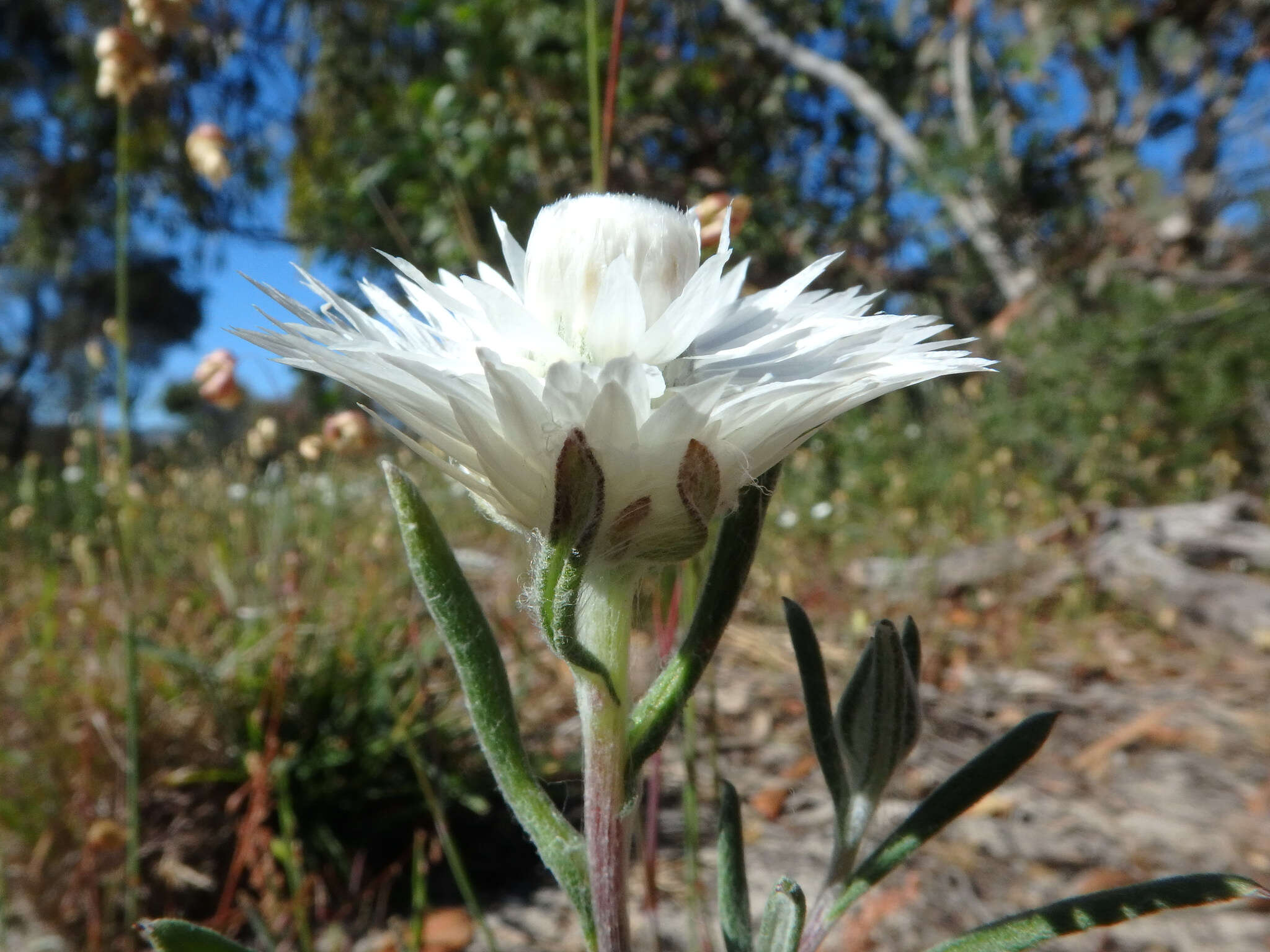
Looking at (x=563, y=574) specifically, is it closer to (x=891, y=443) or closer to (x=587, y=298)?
(x=587, y=298)

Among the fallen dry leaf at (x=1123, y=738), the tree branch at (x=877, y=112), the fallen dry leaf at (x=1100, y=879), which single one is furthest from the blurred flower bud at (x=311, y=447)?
the tree branch at (x=877, y=112)

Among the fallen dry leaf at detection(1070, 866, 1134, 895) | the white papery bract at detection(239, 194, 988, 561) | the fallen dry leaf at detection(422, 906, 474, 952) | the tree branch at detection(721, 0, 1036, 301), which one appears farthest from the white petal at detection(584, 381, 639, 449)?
the tree branch at detection(721, 0, 1036, 301)

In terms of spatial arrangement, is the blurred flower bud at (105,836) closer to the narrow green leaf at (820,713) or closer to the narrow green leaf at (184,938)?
the narrow green leaf at (184,938)

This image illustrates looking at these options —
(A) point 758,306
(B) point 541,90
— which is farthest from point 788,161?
(A) point 758,306

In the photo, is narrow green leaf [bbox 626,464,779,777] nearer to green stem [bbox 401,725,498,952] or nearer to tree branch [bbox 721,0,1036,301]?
green stem [bbox 401,725,498,952]

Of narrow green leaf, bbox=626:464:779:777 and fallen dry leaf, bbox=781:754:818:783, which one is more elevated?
fallen dry leaf, bbox=781:754:818:783

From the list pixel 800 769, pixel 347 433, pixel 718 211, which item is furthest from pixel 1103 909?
pixel 800 769

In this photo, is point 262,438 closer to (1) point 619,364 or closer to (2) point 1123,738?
(1) point 619,364
